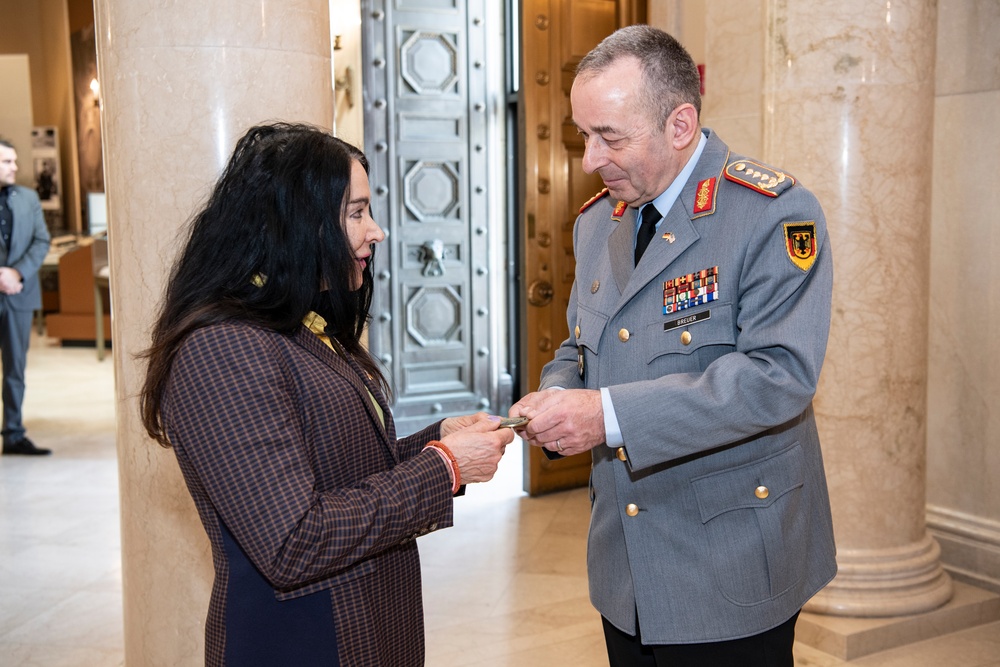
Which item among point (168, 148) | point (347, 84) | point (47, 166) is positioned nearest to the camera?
point (168, 148)

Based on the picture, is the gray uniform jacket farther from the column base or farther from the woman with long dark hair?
the column base

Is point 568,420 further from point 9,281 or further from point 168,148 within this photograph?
point 9,281

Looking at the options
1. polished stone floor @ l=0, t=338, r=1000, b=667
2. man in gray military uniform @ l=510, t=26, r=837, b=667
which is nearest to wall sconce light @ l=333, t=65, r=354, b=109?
polished stone floor @ l=0, t=338, r=1000, b=667

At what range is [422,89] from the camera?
731cm

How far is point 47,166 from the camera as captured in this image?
15.6 metres

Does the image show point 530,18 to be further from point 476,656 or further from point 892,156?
point 476,656

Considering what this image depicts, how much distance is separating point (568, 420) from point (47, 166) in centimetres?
1558

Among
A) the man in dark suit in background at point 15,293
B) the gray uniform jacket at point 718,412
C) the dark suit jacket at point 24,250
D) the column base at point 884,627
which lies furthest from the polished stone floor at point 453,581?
the gray uniform jacket at point 718,412

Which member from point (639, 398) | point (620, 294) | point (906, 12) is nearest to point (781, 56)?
point (906, 12)

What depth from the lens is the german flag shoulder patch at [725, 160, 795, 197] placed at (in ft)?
6.33

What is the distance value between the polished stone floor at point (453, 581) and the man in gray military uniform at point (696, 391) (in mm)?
1831

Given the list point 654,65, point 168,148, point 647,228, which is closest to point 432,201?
point 168,148

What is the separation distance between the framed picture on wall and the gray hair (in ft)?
50.1

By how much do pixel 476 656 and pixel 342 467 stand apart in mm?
2225
